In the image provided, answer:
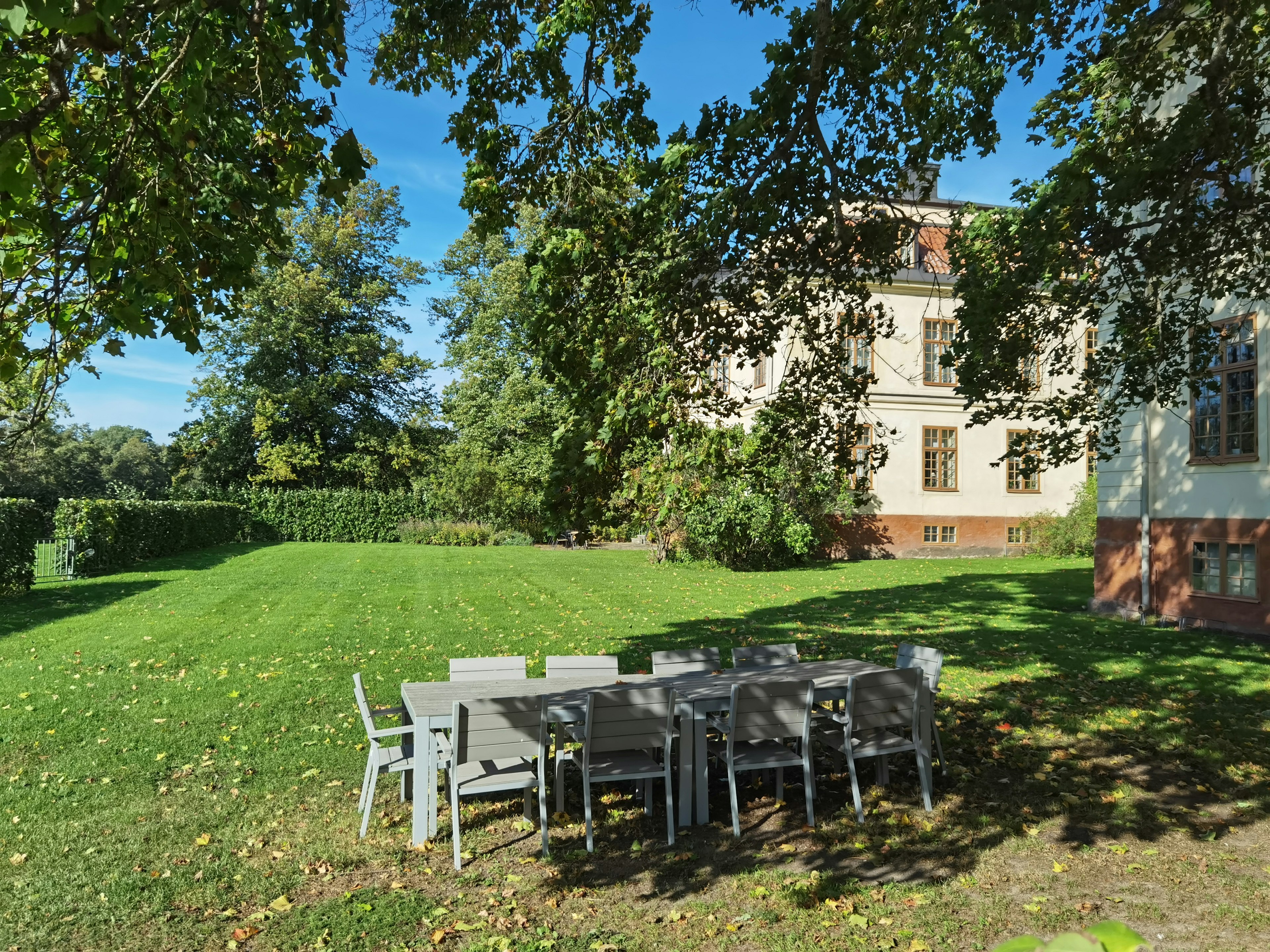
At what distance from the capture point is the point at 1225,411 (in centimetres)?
1477

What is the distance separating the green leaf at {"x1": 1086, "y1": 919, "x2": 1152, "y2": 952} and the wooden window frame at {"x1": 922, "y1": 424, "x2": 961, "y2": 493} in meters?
31.0

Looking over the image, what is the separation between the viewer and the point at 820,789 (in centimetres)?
682

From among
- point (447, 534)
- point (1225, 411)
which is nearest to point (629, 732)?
point (1225, 411)

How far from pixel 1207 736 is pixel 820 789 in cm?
431

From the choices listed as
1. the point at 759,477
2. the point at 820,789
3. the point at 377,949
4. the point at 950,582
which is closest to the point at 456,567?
the point at 950,582

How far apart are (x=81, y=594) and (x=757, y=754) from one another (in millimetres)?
15103

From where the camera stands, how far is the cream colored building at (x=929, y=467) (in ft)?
97.0

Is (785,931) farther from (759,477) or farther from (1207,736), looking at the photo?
(1207,736)

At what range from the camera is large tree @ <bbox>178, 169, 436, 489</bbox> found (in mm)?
39594

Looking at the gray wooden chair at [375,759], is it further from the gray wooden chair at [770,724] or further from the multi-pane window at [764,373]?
the multi-pane window at [764,373]

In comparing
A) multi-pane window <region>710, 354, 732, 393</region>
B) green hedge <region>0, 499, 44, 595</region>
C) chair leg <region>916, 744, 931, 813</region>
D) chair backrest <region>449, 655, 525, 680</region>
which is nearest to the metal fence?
green hedge <region>0, 499, 44, 595</region>

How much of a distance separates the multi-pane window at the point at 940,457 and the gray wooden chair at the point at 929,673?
23.6m

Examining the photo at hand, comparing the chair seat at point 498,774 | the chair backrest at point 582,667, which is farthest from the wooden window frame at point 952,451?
the chair seat at point 498,774

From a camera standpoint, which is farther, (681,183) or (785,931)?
(681,183)
